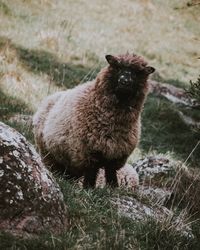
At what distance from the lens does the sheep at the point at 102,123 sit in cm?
736

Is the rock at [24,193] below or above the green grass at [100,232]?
above

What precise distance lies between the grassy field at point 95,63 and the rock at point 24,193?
18 centimetres

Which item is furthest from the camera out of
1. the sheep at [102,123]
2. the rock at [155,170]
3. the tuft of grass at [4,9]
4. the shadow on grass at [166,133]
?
the tuft of grass at [4,9]

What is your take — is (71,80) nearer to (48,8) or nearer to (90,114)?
(48,8)

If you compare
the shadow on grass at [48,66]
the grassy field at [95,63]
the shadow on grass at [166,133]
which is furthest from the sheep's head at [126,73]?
the shadow on grass at [48,66]

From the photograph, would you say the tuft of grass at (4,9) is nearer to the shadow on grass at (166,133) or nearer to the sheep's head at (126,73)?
the shadow on grass at (166,133)

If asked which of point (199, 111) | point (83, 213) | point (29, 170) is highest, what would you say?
point (29, 170)

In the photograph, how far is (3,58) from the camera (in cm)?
1241

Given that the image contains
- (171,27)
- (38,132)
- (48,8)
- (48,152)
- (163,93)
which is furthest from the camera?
(171,27)

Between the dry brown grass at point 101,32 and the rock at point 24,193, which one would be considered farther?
the dry brown grass at point 101,32

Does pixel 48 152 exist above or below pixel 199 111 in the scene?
above

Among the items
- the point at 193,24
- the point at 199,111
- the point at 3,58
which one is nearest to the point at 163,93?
the point at 199,111

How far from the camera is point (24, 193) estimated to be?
4.65m

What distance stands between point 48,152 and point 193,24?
1620cm
